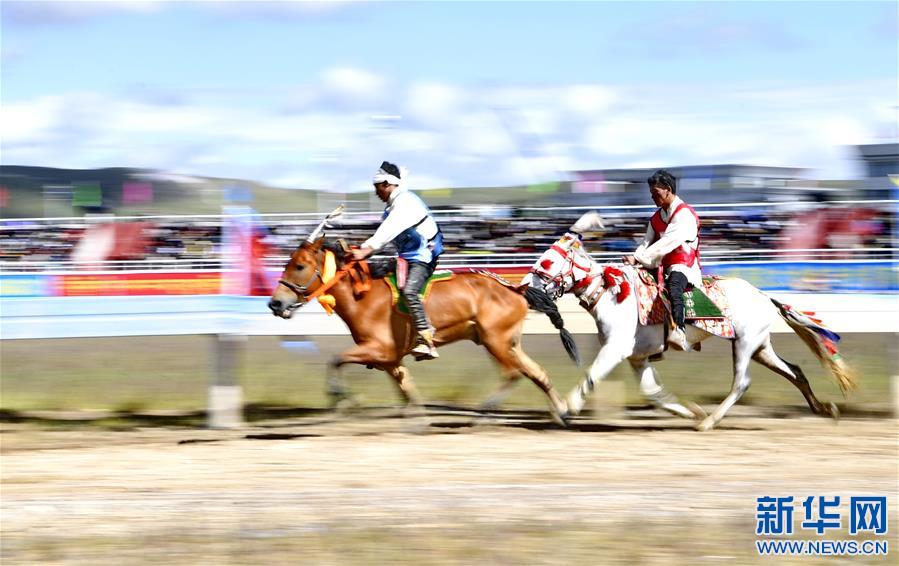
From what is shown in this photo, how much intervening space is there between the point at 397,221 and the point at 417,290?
0.69 m

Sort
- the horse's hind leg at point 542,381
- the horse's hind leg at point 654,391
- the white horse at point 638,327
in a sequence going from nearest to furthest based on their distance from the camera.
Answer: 1. the white horse at point 638,327
2. the horse's hind leg at point 654,391
3. the horse's hind leg at point 542,381

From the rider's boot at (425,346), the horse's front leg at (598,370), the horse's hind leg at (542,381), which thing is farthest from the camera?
the horse's hind leg at (542,381)

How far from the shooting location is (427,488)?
7734mm

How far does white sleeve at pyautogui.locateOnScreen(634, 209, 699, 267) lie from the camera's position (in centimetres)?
1043

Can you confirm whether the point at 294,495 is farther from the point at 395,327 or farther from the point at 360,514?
the point at 395,327

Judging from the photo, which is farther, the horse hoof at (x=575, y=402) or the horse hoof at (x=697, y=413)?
the horse hoof at (x=697, y=413)

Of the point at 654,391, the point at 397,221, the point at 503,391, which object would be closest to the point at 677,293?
the point at 654,391

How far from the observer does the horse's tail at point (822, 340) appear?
35.5ft

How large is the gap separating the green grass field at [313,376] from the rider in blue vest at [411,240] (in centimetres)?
199

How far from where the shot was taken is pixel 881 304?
11891 mm

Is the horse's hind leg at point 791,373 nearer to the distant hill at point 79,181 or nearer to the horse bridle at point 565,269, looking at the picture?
the horse bridle at point 565,269

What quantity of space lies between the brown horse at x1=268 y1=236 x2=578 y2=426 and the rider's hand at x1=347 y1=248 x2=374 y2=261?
0.23 ft

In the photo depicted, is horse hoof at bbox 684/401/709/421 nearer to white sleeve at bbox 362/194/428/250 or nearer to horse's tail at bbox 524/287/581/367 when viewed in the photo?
horse's tail at bbox 524/287/581/367

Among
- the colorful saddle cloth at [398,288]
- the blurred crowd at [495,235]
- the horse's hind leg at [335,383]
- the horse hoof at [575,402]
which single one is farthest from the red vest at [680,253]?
the blurred crowd at [495,235]
